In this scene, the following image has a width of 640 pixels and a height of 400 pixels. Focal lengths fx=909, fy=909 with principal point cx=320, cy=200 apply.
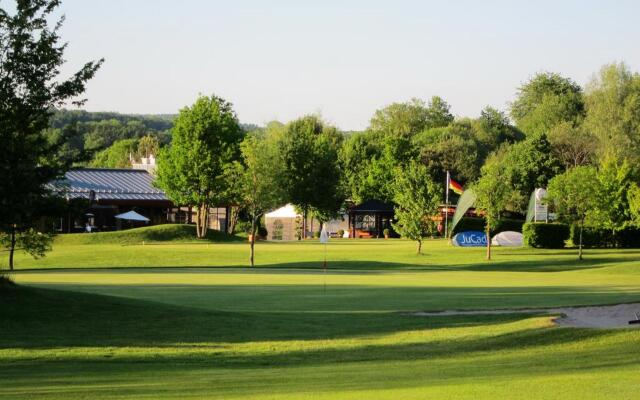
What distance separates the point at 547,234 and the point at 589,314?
4611cm

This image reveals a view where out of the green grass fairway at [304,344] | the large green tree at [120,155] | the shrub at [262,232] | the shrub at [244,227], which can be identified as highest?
the large green tree at [120,155]

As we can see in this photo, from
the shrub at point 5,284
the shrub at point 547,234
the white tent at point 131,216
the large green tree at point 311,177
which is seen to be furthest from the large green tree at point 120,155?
the shrub at point 5,284

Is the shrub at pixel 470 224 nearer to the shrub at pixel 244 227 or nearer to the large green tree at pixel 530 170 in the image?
the large green tree at pixel 530 170

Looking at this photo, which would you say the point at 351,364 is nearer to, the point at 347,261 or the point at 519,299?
the point at 519,299

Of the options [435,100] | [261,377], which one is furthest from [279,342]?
[435,100]

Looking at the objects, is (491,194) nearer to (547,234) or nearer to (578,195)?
(578,195)

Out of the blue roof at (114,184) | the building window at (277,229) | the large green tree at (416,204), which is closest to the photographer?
the large green tree at (416,204)

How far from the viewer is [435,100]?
618 feet

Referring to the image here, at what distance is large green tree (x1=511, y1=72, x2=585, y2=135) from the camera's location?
510 feet

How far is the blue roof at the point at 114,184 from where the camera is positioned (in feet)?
340

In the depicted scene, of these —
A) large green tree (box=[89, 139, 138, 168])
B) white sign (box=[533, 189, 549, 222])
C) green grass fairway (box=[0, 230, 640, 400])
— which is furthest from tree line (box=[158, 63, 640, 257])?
large green tree (box=[89, 139, 138, 168])

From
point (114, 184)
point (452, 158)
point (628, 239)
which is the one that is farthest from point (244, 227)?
point (628, 239)

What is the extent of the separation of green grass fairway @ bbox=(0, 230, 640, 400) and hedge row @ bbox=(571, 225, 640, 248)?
112 feet

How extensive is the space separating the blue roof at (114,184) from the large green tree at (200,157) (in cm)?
1341
